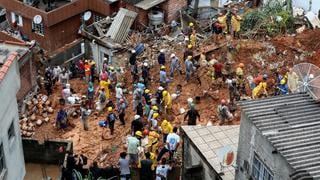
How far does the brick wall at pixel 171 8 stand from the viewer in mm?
36016

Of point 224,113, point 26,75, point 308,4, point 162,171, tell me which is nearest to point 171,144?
point 162,171

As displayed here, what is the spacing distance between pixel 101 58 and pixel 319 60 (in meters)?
12.3

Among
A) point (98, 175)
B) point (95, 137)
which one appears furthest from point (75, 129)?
point (98, 175)

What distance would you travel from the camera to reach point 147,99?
25.4m

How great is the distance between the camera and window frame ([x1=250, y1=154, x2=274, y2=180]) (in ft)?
49.7

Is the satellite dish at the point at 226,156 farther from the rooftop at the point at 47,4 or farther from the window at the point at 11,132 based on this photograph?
the rooftop at the point at 47,4

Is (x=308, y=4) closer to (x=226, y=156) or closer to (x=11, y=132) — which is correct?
(x=226, y=156)

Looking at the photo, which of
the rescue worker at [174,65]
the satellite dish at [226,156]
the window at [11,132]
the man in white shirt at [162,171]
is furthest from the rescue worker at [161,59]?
the window at [11,132]

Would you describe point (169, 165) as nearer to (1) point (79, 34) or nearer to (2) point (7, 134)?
(2) point (7, 134)

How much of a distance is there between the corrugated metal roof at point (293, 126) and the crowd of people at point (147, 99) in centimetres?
265

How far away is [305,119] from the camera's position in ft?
49.9

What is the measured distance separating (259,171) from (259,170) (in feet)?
0.09

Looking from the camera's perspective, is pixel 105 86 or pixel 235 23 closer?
pixel 105 86

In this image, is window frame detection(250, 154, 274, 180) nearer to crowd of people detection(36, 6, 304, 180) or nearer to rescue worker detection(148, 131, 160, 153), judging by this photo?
crowd of people detection(36, 6, 304, 180)
